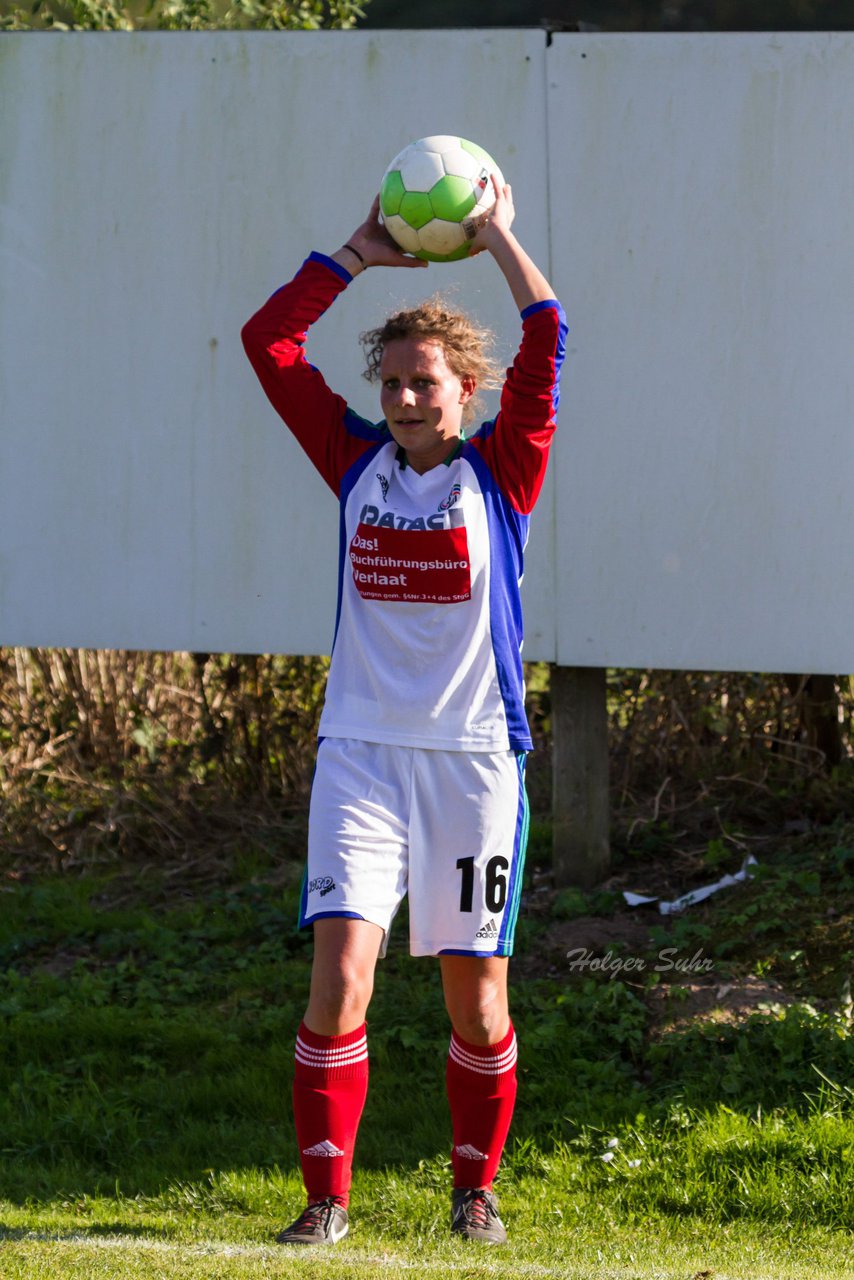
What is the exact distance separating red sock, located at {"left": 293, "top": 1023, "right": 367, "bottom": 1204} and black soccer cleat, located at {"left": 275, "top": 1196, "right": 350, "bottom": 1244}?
0.02m

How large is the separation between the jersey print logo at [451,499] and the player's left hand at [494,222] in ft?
1.95

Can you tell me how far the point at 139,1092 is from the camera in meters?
4.82

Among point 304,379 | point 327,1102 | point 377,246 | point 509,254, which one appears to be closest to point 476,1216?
point 327,1102

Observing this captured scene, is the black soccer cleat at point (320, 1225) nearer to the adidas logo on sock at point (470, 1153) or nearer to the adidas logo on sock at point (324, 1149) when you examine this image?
the adidas logo on sock at point (324, 1149)

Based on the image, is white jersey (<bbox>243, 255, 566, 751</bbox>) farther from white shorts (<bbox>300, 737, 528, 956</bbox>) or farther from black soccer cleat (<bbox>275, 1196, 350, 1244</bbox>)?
black soccer cleat (<bbox>275, 1196, 350, 1244</bbox>)

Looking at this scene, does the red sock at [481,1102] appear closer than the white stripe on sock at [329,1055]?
No

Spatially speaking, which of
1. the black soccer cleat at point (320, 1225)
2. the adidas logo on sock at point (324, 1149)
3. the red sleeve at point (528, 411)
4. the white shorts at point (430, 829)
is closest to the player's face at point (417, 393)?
the red sleeve at point (528, 411)

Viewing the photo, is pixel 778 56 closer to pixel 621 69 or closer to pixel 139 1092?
pixel 621 69

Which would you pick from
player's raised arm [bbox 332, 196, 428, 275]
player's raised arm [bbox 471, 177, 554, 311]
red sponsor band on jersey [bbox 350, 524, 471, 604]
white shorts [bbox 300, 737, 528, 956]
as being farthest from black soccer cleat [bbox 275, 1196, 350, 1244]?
player's raised arm [bbox 332, 196, 428, 275]

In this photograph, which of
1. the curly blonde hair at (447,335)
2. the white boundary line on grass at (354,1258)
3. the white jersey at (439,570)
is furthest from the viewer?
the curly blonde hair at (447,335)

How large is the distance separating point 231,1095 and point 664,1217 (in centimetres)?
143

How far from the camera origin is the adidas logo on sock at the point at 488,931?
11.8 feet

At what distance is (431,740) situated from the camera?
11.7 feet

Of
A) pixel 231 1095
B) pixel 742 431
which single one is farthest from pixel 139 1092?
pixel 742 431
